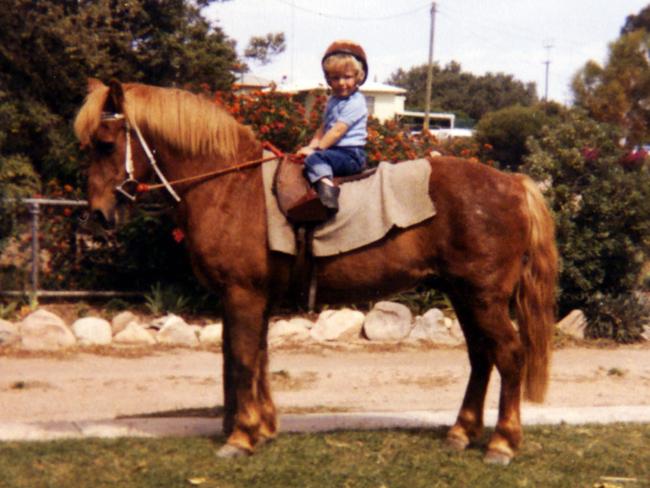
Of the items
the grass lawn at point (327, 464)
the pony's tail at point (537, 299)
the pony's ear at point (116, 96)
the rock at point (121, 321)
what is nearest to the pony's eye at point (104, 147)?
the pony's ear at point (116, 96)

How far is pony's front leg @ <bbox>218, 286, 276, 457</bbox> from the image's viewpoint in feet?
18.1

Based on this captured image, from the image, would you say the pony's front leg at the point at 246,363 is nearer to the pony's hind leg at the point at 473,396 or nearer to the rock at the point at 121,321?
the pony's hind leg at the point at 473,396

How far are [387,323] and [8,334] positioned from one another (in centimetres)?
403

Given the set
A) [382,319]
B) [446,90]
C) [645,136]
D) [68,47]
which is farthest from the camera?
[446,90]

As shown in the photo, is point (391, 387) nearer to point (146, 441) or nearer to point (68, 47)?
point (146, 441)

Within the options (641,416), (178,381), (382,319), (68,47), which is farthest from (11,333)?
(68,47)

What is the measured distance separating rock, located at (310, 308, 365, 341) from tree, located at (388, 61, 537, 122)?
59588 millimetres

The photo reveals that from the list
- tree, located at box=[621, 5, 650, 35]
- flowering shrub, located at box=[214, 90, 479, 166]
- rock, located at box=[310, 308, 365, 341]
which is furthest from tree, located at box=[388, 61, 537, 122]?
rock, located at box=[310, 308, 365, 341]

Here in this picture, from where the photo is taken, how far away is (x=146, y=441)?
5.87 m

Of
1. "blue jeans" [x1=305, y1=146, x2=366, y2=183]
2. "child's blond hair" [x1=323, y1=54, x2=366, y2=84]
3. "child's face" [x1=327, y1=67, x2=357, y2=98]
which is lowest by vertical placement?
"blue jeans" [x1=305, y1=146, x2=366, y2=183]

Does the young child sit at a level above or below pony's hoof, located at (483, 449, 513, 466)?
above

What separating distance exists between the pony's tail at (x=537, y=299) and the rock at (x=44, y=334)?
17.6 feet

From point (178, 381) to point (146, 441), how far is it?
2488 mm

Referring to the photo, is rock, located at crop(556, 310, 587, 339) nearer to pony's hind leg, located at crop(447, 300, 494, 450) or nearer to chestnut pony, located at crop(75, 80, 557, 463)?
pony's hind leg, located at crop(447, 300, 494, 450)
